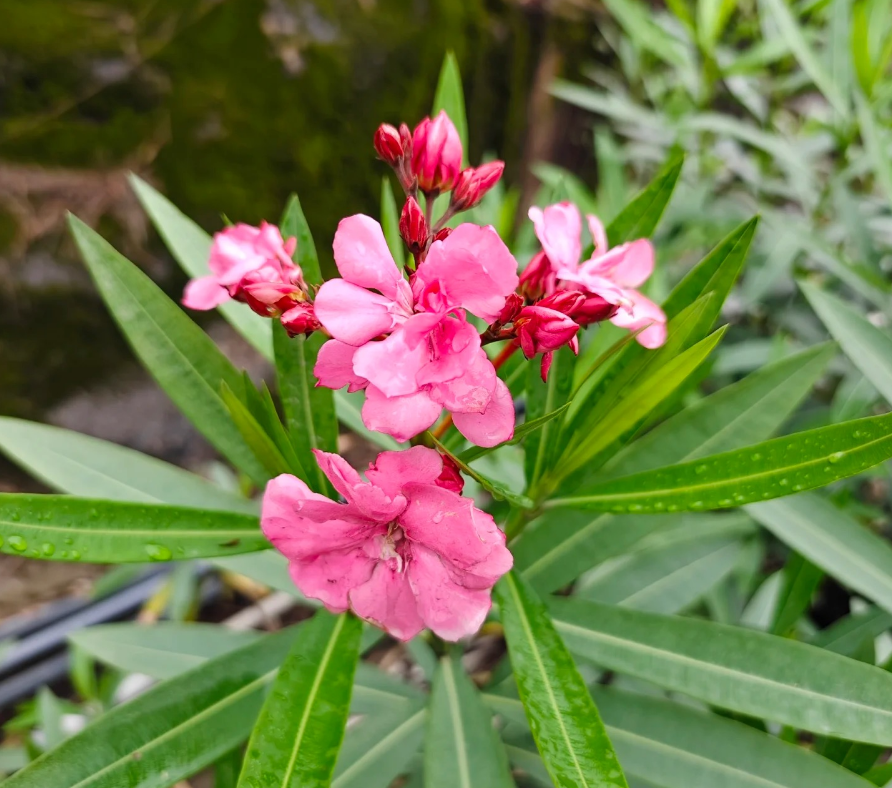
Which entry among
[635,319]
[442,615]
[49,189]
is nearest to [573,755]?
[442,615]

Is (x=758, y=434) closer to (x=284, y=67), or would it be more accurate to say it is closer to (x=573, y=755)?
(x=573, y=755)

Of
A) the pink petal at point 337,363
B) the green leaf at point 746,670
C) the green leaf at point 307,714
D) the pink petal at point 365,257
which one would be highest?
the pink petal at point 365,257

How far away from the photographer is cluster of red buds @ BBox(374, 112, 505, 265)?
2.06 feet

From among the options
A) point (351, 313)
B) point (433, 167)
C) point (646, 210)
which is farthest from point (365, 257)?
point (646, 210)

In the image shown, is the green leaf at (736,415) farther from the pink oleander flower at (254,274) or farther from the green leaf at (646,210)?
the pink oleander flower at (254,274)

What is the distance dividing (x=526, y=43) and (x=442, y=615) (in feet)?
9.08

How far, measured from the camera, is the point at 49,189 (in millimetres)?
1636

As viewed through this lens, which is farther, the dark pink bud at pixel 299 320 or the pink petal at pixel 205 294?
the pink petal at pixel 205 294

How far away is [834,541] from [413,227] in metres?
0.69

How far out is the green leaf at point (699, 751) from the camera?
688 millimetres

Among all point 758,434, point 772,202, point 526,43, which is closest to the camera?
point 758,434

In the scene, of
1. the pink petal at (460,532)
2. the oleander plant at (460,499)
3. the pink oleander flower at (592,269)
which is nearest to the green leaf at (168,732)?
the oleander plant at (460,499)

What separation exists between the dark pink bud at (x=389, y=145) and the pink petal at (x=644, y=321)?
0.29 meters

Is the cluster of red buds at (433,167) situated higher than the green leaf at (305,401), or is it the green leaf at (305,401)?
the cluster of red buds at (433,167)
